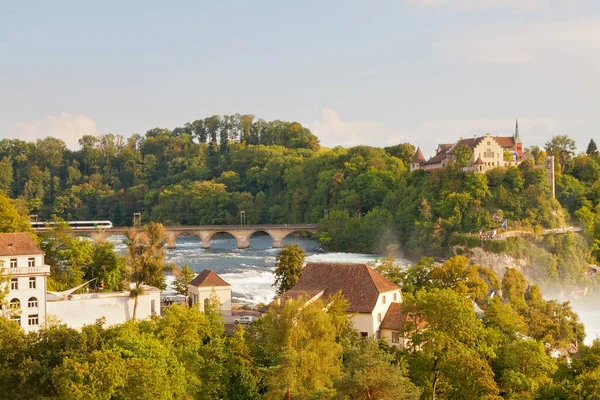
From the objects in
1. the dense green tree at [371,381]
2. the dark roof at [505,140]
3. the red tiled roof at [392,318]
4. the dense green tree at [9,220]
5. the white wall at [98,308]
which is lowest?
the dense green tree at [371,381]

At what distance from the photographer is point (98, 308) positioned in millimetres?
40875

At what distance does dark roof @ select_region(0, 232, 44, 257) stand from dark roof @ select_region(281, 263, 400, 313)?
41.2ft

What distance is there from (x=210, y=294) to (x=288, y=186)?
94067mm

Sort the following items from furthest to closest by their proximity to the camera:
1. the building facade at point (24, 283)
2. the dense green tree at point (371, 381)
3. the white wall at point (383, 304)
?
1. the white wall at point (383, 304)
2. the building facade at point (24, 283)
3. the dense green tree at point (371, 381)

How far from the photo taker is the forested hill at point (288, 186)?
92.0 metres

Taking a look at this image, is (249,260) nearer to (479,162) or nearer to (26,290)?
(479,162)

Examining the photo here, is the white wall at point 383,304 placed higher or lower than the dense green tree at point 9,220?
lower

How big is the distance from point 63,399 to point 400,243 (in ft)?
230

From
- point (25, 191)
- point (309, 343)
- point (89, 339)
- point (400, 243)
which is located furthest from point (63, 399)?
point (25, 191)

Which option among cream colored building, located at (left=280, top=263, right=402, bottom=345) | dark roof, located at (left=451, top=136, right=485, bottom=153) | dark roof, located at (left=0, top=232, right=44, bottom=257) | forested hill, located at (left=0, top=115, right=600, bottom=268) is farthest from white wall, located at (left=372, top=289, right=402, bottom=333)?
dark roof, located at (left=451, top=136, right=485, bottom=153)

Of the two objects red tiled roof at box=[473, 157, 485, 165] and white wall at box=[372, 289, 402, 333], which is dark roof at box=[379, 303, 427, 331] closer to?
white wall at box=[372, 289, 402, 333]

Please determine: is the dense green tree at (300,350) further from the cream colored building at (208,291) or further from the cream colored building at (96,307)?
the cream colored building at (96,307)

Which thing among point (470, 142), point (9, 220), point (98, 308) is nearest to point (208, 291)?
point (98, 308)

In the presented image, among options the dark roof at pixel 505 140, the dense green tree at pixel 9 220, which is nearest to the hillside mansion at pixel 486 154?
the dark roof at pixel 505 140
